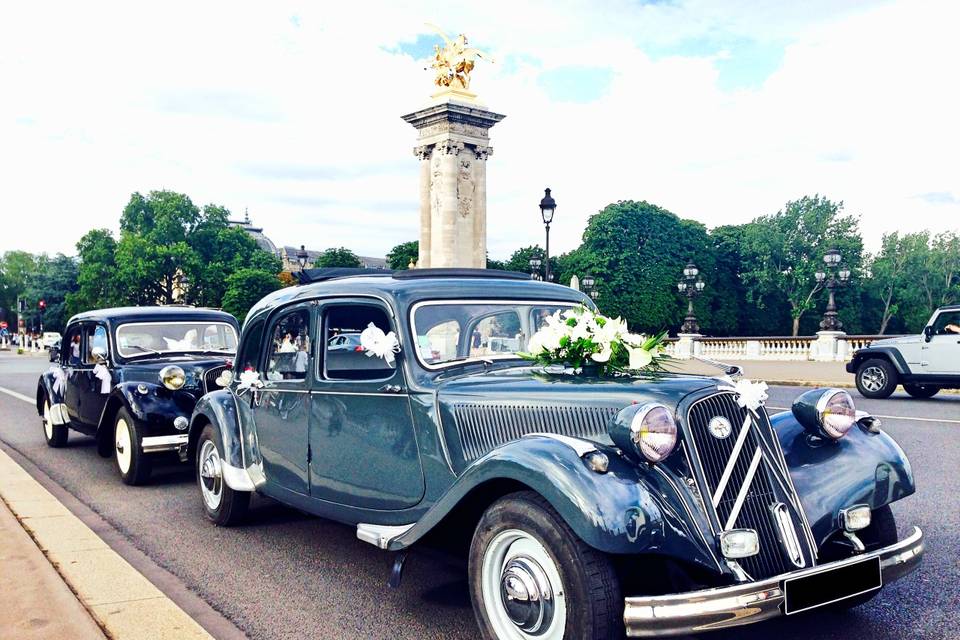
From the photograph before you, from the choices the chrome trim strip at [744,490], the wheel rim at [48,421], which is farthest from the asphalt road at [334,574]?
the wheel rim at [48,421]

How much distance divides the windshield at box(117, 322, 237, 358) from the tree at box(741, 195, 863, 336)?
6530 cm

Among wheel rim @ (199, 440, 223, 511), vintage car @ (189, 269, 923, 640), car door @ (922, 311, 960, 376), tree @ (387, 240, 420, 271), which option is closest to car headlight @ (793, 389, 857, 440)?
vintage car @ (189, 269, 923, 640)

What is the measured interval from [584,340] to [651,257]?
60.3 meters

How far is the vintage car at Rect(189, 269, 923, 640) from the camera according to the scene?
11.6 feet

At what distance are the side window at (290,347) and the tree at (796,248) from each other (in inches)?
2690

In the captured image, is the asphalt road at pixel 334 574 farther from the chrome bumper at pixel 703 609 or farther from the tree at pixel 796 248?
the tree at pixel 796 248

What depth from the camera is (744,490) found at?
384 centimetres

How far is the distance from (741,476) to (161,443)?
20.5 feet

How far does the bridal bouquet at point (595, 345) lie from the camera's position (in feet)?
14.8

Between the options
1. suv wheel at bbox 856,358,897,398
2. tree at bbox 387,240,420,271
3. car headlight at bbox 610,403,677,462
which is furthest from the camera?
tree at bbox 387,240,420,271

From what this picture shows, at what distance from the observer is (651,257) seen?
6338 centimetres

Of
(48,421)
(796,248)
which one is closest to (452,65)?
(48,421)

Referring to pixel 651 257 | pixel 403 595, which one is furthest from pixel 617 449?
pixel 651 257

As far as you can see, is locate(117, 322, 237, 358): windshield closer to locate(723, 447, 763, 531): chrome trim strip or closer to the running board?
the running board
